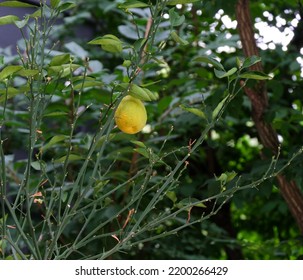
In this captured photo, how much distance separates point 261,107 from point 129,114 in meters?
0.83

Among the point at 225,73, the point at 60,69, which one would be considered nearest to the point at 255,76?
the point at 225,73

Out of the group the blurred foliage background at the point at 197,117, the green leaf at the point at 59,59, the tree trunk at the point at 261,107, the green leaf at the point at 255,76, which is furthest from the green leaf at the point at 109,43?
the tree trunk at the point at 261,107

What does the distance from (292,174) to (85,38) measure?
143 centimetres

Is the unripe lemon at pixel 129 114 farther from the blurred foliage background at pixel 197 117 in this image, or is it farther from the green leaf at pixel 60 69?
the blurred foliage background at pixel 197 117

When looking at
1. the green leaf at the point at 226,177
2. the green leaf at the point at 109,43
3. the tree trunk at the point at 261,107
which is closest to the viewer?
the green leaf at the point at 109,43

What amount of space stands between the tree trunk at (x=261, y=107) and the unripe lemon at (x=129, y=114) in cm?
75

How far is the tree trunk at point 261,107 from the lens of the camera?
1.81 meters

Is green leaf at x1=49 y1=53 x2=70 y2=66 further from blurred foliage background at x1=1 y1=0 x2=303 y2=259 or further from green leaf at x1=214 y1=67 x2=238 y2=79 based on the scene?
blurred foliage background at x1=1 y1=0 x2=303 y2=259

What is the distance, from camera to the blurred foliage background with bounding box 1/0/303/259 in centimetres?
181

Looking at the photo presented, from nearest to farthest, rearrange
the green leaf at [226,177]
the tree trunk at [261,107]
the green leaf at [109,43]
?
the green leaf at [109,43], the green leaf at [226,177], the tree trunk at [261,107]

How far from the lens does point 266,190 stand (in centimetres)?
172

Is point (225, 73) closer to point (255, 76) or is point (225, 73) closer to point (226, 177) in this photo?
point (255, 76)

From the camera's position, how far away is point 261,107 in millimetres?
1855
